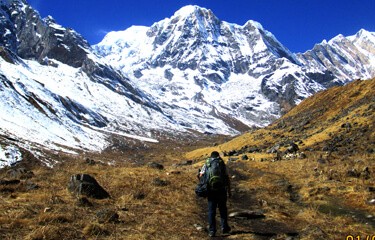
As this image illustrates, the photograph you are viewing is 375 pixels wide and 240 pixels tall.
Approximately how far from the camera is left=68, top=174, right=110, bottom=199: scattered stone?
1504 centimetres

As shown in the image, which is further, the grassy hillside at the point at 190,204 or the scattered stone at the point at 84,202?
the scattered stone at the point at 84,202

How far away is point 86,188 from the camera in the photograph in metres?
15.1

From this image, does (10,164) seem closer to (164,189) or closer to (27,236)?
(164,189)

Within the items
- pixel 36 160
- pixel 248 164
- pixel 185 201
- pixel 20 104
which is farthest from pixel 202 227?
pixel 20 104

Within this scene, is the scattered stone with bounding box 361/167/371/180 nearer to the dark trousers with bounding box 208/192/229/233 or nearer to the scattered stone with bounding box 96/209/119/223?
the dark trousers with bounding box 208/192/229/233

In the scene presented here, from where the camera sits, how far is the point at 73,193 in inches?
597

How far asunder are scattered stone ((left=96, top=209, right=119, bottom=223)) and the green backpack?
10.2ft

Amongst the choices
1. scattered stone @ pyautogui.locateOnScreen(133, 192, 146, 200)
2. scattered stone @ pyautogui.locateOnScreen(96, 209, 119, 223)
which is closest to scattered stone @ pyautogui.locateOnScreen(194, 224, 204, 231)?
scattered stone @ pyautogui.locateOnScreen(96, 209, 119, 223)

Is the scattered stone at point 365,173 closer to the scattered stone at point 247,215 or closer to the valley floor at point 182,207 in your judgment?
the valley floor at point 182,207

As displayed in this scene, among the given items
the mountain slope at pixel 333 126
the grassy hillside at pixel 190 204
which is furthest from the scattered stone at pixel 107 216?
the mountain slope at pixel 333 126

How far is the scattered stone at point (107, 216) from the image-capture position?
38.5 ft

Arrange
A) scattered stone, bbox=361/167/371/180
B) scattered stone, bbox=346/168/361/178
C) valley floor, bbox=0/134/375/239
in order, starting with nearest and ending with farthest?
valley floor, bbox=0/134/375/239 → scattered stone, bbox=361/167/371/180 → scattered stone, bbox=346/168/361/178

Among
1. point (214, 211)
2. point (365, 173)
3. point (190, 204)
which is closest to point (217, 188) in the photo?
point (214, 211)

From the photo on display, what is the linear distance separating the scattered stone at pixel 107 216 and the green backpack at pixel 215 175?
10.2 ft
